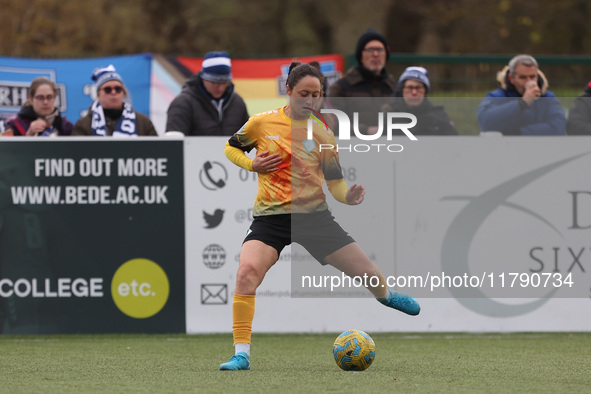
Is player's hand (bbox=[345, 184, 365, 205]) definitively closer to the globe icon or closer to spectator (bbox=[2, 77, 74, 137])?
the globe icon

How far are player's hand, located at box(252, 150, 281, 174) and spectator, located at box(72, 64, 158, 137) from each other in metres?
3.10

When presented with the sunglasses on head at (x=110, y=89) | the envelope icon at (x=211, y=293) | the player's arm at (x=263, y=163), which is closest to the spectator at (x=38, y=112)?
the sunglasses on head at (x=110, y=89)

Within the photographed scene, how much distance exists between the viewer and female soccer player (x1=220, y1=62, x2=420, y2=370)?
690cm

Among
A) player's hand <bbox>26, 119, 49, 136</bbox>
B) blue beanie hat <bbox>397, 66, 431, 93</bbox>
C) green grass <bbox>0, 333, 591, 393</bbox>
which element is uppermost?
blue beanie hat <bbox>397, 66, 431, 93</bbox>

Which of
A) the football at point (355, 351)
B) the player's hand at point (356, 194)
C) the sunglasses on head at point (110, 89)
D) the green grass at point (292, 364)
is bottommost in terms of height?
the green grass at point (292, 364)

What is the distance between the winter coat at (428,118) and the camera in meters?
9.74

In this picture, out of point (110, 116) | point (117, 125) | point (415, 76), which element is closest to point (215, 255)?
point (117, 125)

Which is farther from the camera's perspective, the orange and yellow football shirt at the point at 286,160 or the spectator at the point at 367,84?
the spectator at the point at 367,84

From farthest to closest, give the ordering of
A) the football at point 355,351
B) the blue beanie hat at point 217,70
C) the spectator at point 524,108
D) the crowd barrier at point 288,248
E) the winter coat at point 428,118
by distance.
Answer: the blue beanie hat at point 217,70 < the spectator at point 524,108 < the winter coat at point 428,118 < the crowd barrier at point 288,248 < the football at point 355,351

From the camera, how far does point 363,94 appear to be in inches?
398

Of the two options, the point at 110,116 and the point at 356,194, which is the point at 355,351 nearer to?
the point at 356,194

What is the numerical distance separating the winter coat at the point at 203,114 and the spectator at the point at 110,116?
35cm

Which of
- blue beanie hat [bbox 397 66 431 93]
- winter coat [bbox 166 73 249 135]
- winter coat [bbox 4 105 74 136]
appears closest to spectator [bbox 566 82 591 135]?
blue beanie hat [bbox 397 66 431 93]

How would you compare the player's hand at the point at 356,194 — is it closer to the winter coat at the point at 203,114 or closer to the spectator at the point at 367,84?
the spectator at the point at 367,84
